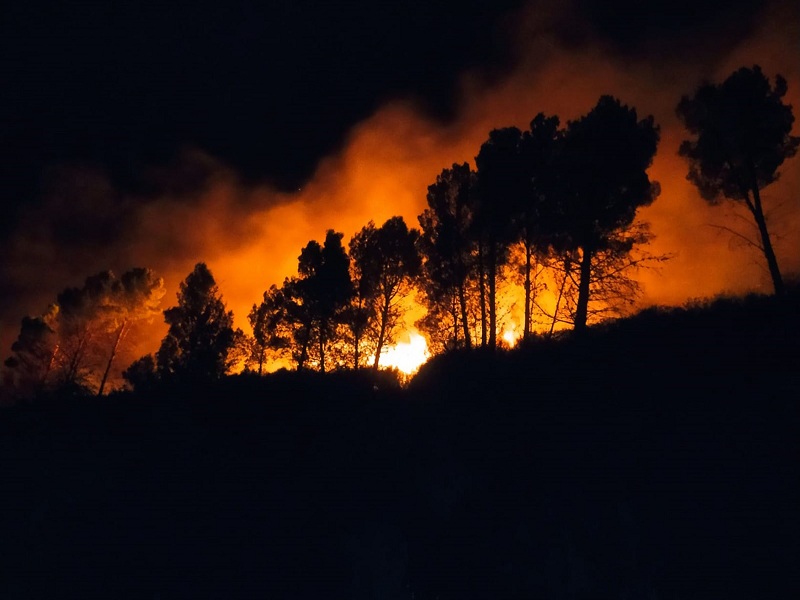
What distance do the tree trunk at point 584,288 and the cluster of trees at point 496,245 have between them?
5cm

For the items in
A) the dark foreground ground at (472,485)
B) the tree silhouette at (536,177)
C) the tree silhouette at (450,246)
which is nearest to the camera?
the dark foreground ground at (472,485)

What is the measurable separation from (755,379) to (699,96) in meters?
15.9

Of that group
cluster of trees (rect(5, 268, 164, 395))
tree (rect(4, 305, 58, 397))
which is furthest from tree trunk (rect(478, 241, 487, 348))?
tree (rect(4, 305, 58, 397))

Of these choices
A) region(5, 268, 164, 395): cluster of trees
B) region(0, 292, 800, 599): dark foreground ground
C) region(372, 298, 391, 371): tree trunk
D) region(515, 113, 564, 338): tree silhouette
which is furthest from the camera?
region(5, 268, 164, 395): cluster of trees

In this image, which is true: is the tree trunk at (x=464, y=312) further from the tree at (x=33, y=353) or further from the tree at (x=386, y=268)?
the tree at (x=33, y=353)

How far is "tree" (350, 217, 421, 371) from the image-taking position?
27748 millimetres

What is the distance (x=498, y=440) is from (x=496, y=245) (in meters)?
12.2

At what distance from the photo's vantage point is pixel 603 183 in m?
19.3

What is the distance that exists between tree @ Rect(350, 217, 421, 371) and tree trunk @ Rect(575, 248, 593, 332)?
991cm

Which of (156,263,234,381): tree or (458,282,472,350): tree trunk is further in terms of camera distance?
(156,263,234,381): tree

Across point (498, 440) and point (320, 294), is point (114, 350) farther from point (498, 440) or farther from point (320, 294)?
point (498, 440)

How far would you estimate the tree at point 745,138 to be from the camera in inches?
773

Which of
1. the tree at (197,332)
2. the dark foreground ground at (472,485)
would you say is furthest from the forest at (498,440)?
the tree at (197,332)

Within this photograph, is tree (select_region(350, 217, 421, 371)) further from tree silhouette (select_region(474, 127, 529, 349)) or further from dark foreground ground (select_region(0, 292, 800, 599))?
dark foreground ground (select_region(0, 292, 800, 599))
